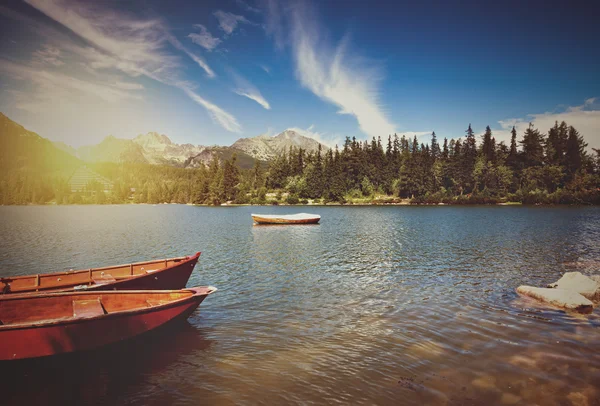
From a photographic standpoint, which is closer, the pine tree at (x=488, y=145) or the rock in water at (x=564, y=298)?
the rock in water at (x=564, y=298)

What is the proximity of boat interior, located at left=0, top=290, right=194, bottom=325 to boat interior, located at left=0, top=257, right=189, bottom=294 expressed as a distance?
2650mm

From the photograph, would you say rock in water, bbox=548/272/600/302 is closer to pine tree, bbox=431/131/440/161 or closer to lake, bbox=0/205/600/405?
lake, bbox=0/205/600/405

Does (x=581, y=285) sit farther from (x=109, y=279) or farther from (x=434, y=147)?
(x=434, y=147)

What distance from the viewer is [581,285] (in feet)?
57.1

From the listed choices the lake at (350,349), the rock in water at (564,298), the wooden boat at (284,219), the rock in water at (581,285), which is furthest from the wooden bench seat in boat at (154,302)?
the wooden boat at (284,219)

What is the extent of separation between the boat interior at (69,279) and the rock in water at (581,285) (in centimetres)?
2206

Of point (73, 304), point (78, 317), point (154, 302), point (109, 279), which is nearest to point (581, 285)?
point (154, 302)

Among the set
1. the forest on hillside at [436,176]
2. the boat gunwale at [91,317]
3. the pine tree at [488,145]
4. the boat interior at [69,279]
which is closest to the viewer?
the boat gunwale at [91,317]

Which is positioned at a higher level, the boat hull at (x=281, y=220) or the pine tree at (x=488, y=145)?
the pine tree at (x=488, y=145)

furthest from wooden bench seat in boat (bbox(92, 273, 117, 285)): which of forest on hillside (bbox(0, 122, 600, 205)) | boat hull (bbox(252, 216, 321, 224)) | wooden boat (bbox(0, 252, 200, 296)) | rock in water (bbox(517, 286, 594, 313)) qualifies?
forest on hillside (bbox(0, 122, 600, 205))

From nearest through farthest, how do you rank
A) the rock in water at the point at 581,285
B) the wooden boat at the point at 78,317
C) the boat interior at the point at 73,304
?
1. the wooden boat at the point at 78,317
2. the boat interior at the point at 73,304
3. the rock in water at the point at 581,285

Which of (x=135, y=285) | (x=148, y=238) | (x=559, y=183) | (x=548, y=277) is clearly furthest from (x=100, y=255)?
(x=559, y=183)

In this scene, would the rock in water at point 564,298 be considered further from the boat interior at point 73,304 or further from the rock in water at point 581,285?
the boat interior at point 73,304

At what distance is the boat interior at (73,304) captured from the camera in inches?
438
